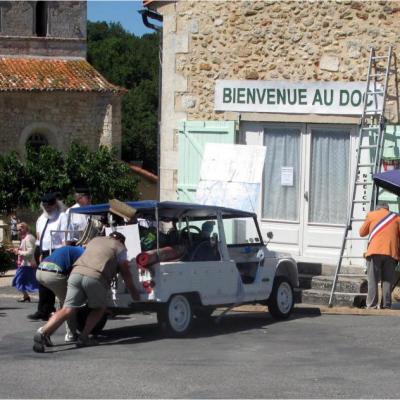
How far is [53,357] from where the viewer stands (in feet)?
33.0

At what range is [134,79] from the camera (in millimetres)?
65250

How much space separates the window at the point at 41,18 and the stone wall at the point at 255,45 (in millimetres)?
26119

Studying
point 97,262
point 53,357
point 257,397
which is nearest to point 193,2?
point 97,262

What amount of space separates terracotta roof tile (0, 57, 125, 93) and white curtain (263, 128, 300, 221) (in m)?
22.7

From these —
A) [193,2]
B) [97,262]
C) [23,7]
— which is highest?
[23,7]

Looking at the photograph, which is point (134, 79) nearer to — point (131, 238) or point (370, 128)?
point (370, 128)

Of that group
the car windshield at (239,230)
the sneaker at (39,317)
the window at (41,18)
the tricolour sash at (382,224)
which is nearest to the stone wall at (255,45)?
the car windshield at (239,230)

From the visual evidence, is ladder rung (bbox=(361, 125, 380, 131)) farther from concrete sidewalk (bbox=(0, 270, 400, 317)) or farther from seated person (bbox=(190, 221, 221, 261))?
seated person (bbox=(190, 221, 221, 261))

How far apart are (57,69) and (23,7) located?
12.2 feet

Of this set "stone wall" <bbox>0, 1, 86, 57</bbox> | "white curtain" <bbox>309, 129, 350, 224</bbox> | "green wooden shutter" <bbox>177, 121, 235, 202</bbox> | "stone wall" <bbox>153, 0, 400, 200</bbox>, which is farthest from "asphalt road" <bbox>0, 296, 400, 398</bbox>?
"stone wall" <bbox>0, 1, 86, 57</bbox>

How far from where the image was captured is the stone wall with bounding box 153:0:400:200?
1534cm

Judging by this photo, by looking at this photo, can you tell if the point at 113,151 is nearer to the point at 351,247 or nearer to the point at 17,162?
the point at 17,162

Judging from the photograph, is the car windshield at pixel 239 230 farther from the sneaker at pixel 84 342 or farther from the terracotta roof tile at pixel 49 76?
the terracotta roof tile at pixel 49 76

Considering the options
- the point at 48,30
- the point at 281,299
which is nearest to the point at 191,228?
the point at 281,299
